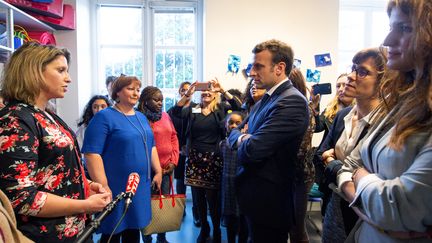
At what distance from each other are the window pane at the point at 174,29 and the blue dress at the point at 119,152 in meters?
2.48

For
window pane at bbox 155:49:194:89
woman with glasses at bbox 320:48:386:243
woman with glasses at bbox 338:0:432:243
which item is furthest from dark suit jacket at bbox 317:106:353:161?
window pane at bbox 155:49:194:89

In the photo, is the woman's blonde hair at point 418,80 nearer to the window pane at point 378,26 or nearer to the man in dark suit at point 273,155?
the man in dark suit at point 273,155

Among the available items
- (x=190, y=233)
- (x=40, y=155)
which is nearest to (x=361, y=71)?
(x=40, y=155)

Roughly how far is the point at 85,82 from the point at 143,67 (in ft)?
2.68

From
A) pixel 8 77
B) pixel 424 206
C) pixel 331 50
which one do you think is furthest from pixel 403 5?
pixel 331 50

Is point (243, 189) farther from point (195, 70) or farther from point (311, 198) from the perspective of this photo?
point (195, 70)

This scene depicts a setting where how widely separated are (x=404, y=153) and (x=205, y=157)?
1988mm

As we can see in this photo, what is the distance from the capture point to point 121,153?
194 cm

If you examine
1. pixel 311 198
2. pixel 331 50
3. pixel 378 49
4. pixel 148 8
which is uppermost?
pixel 148 8

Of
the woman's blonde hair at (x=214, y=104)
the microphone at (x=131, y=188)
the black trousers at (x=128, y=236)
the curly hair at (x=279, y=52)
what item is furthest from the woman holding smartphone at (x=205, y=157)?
the microphone at (x=131, y=188)

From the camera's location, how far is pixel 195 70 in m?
4.31

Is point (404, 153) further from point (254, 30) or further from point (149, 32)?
point (149, 32)

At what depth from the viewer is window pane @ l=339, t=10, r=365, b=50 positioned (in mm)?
4293

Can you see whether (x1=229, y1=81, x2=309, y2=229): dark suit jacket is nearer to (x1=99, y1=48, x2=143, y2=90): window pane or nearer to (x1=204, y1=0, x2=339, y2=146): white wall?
(x1=204, y1=0, x2=339, y2=146): white wall
